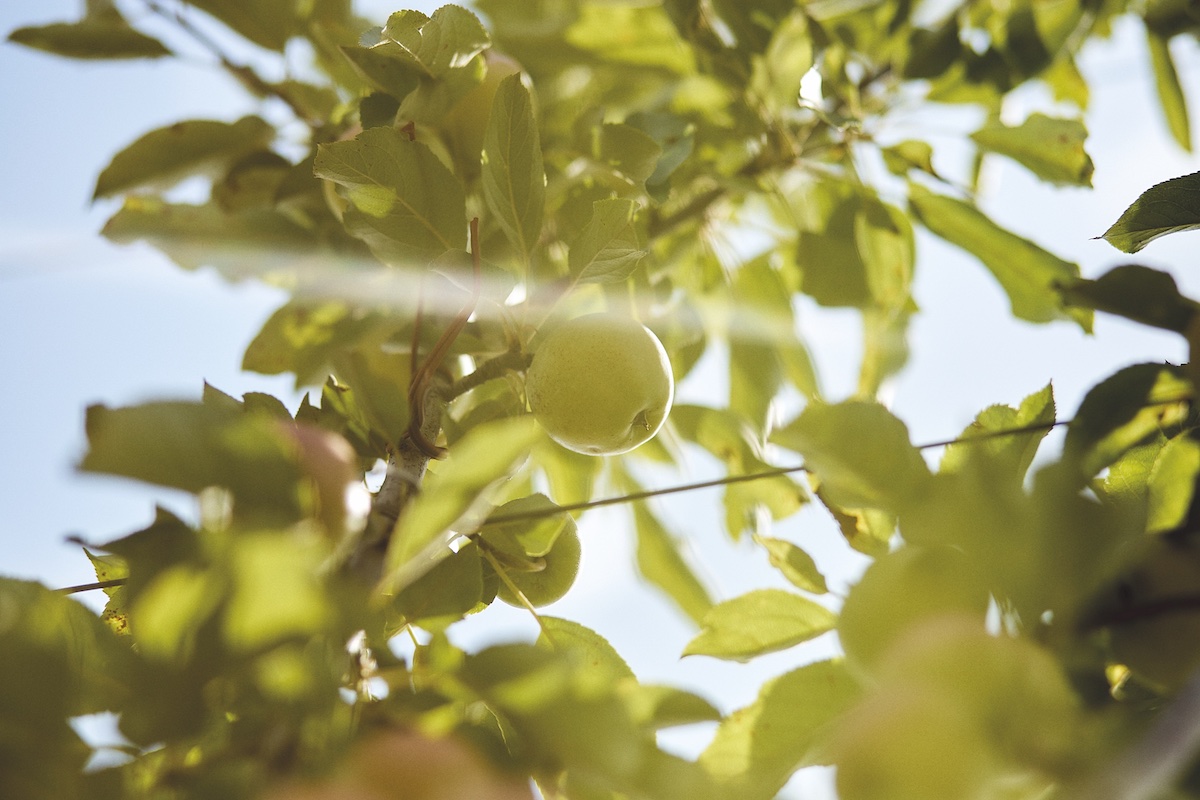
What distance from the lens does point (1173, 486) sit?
52cm

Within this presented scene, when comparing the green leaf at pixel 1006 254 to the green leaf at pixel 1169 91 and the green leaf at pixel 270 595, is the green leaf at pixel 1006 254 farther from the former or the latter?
the green leaf at pixel 270 595

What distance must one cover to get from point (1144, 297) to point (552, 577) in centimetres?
49

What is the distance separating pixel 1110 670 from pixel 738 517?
2.31 feet

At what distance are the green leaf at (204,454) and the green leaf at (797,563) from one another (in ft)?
1.12

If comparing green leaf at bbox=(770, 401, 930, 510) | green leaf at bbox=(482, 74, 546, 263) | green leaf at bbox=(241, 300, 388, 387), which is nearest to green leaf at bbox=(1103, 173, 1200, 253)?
green leaf at bbox=(770, 401, 930, 510)

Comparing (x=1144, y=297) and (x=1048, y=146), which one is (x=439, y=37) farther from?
(x=1048, y=146)

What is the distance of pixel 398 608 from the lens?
599 millimetres

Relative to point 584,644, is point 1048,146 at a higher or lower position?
higher

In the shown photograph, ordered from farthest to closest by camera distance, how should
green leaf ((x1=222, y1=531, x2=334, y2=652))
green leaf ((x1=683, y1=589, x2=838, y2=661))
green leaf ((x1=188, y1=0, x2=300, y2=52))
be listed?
green leaf ((x1=188, y1=0, x2=300, y2=52))
green leaf ((x1=683, y1=589, x2=838, y2=661))
green leaf ((x1=222, y1=531, x2=334, y2=652))

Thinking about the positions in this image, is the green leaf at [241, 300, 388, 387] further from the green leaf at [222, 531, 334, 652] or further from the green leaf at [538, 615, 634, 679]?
the green leaf at [222, 531, 334, 652]

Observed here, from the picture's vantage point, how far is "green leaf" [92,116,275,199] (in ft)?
3.74

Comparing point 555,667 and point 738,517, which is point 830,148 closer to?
point 738,517

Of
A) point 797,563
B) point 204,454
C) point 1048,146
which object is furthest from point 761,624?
point 1048,146

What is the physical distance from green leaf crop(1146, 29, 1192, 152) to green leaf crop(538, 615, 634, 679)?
1252 millimetres
